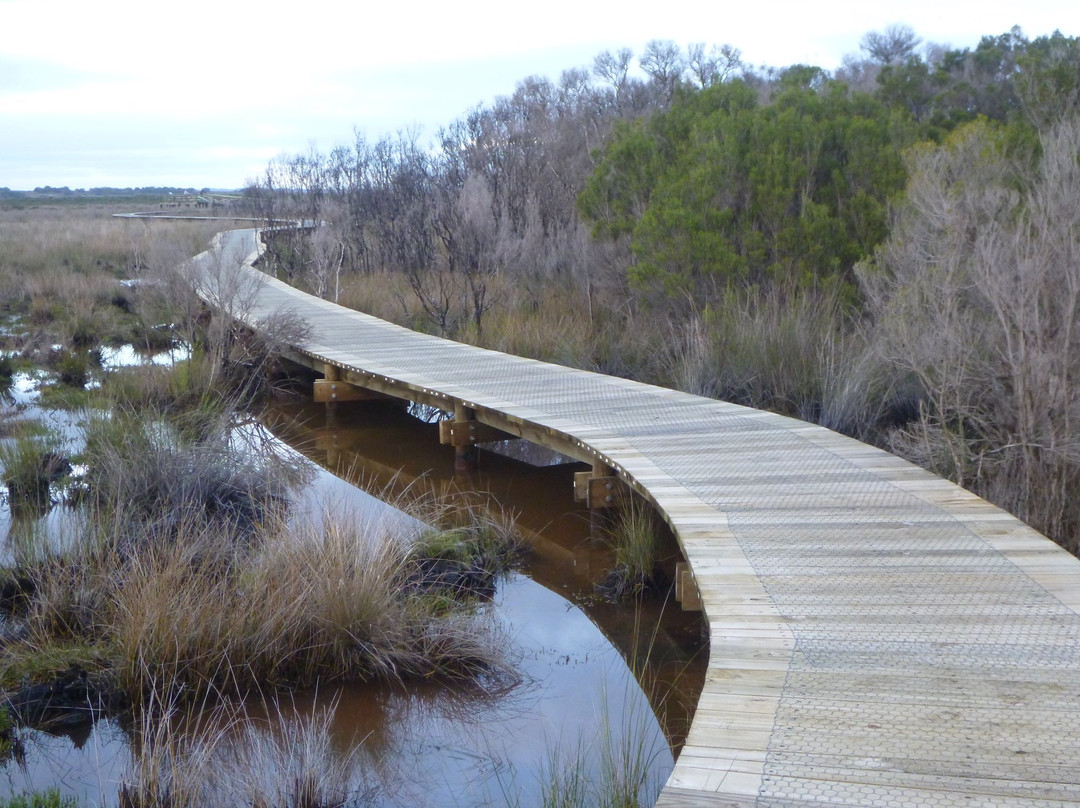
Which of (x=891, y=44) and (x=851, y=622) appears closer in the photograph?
(x=851, y=622)

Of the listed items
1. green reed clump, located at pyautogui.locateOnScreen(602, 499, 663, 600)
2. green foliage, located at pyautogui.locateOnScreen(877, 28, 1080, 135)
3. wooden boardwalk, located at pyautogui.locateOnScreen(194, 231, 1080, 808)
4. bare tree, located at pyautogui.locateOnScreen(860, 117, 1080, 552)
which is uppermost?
green foliage, located at pyautogui.locateOnScreen(877, 28, 1080, 135)

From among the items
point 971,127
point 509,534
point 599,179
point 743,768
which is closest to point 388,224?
point 599,179

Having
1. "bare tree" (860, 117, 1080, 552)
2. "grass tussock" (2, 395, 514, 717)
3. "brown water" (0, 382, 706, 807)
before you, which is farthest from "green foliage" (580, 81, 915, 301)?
"grass tussock" (2, 395, 514, 717)

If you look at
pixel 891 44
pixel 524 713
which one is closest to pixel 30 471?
pixel 524 713

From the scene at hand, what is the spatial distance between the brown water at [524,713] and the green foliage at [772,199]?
446 centimetres

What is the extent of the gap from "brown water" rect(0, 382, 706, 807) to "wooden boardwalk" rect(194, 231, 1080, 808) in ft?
1.98

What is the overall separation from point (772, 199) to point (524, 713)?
7008 millimetres

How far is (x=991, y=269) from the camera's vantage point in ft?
18.9

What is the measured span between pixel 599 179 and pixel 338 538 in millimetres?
7906

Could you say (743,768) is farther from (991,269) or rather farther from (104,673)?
(991,269)

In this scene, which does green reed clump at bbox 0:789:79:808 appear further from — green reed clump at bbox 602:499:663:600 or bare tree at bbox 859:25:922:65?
bare tree at bbox 859:25:922:65

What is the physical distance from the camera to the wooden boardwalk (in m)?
2.85

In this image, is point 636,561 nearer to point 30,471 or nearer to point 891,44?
point 30,471

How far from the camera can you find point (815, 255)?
1020 centimetres
